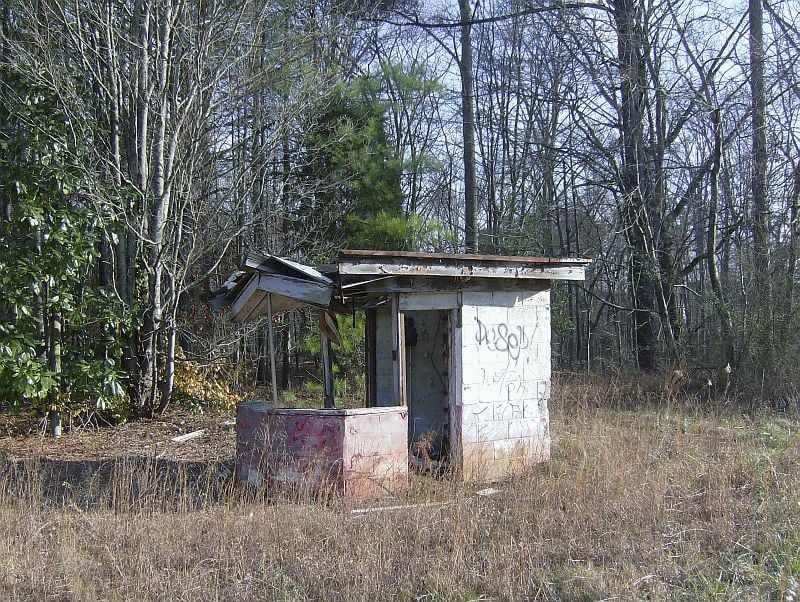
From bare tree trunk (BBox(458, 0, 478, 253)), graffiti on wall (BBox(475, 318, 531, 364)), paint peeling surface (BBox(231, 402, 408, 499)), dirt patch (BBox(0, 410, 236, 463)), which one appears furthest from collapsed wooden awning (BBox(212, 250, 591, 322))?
bare tree trunk (BBox(458, 0, 478, 253))

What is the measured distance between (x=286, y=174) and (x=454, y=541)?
12237mm

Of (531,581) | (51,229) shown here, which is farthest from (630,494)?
(51,229)

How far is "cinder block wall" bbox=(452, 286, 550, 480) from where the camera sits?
334 inches

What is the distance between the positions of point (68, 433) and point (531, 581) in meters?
9.83

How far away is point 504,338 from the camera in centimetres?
893

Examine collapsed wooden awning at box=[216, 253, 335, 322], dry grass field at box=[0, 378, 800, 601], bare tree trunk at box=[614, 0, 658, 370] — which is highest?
bare tree trunk at box=[614, 0, 658, 370]

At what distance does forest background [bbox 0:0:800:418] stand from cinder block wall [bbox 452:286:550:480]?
6067 mm

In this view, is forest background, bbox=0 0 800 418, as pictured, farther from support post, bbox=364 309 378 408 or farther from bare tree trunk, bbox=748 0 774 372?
support post, bbox=364 309 378 408

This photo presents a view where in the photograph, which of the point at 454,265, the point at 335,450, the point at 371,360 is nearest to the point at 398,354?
the point at 454,265

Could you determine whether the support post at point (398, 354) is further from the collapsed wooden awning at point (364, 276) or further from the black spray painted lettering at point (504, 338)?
the black spray painted lettering at point (504, 338)

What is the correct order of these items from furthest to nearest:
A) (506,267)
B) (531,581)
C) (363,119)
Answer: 1. (363,119)
2. (506,267)
3. (531,581)

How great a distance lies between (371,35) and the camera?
19125mm

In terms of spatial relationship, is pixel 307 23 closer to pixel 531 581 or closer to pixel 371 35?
pixel 371 35

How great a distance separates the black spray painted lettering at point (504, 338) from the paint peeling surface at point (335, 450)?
1.48 m
